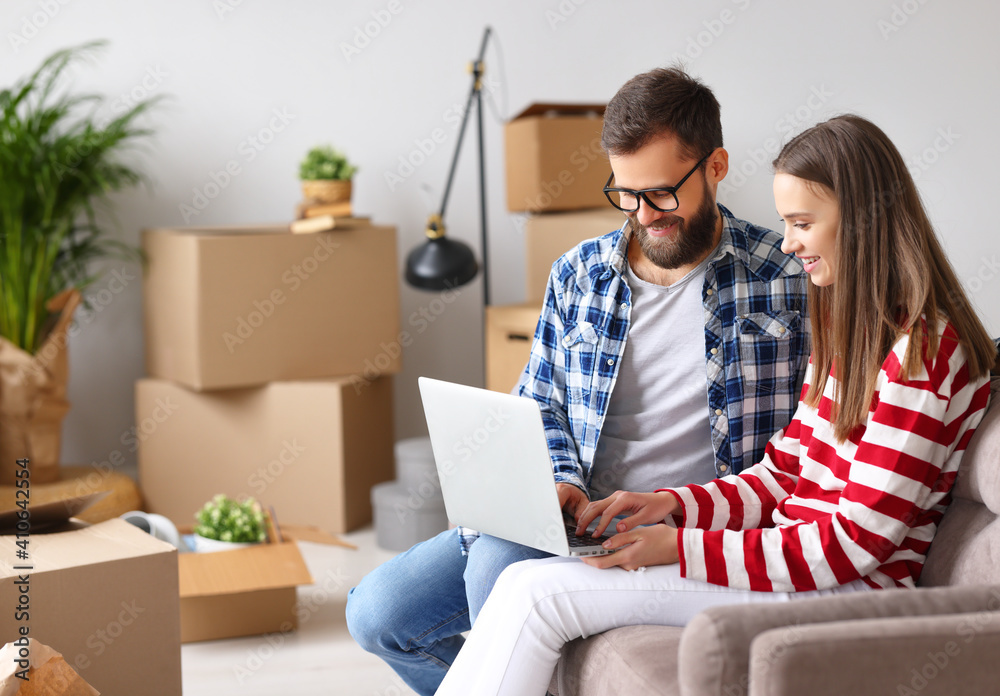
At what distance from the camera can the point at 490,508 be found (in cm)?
122

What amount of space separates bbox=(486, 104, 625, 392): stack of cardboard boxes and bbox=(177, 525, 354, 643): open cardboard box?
2.73 feet

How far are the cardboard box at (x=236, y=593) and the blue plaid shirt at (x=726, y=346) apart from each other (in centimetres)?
84

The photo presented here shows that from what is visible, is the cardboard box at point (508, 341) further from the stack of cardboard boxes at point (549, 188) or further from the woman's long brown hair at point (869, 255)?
→ the woman's long brown hair at point (869, 255)

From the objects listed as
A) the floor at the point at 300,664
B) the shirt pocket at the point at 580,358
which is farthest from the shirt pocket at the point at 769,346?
the floor at the point at 300,664

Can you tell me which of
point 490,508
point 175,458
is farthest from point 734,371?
point 175,458

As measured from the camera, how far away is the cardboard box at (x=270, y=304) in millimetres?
2717

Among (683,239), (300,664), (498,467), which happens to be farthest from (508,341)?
(498,467)

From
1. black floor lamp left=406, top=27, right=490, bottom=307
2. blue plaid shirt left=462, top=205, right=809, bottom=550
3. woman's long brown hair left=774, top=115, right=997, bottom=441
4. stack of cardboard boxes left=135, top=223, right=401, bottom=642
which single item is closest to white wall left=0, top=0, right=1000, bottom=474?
stack of cardboard boxes left=135, top=223, right=401, bottom=642

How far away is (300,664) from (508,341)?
1048 mm

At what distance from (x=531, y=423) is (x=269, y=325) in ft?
6.04

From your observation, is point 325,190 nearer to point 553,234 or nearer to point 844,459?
point 553,234

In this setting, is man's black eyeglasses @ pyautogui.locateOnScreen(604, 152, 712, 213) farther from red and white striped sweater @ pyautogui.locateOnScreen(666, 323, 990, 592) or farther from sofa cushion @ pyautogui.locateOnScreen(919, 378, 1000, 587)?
sofa cushion @ pyautogui.locateOnScreen(919, 378, 1000, 587)

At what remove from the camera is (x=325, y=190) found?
2854 millimetres

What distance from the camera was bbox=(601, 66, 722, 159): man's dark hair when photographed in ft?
4.45
